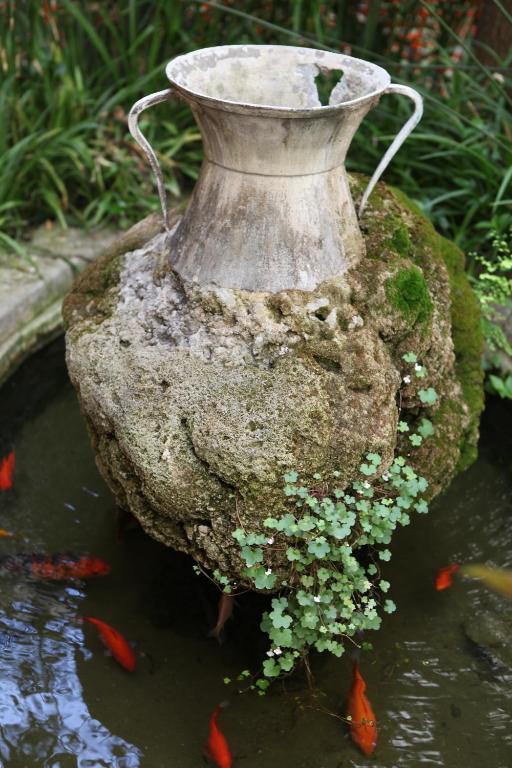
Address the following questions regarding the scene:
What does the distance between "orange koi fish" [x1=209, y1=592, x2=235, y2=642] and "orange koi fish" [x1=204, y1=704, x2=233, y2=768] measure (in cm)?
31

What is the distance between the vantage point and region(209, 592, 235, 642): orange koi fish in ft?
7.91

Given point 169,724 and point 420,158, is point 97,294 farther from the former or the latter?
point 420,158

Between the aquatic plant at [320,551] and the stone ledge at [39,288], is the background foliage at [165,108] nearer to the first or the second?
the stone ledge at [39,288]

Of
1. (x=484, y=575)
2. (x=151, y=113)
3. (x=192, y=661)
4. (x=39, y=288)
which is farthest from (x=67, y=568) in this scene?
(x=151, y=113)

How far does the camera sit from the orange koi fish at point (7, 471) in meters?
2.99

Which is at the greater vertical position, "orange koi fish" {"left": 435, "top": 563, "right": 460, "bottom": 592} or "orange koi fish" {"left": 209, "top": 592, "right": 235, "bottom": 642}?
"orange koi fish" {"left": 435, "top": 563, "right": 460, "bottom": 592}

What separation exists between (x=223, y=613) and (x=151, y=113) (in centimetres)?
302

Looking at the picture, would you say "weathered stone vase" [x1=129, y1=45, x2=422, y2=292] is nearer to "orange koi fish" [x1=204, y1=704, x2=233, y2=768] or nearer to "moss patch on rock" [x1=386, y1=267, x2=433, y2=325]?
"moss patch on rock" [x1=386, y1=267, x2=433, y2=325]

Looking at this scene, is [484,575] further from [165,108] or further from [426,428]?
[165,108]

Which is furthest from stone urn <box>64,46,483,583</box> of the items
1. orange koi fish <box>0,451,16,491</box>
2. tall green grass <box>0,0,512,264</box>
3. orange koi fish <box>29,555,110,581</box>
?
tall green grass <box>0,0,512,264</box>

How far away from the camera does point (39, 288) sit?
147 inches

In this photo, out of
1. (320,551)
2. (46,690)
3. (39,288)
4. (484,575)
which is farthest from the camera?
(39,288)

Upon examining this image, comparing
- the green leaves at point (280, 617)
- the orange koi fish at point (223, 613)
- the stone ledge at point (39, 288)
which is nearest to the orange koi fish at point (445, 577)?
the orange koi fish at point (223, 613)

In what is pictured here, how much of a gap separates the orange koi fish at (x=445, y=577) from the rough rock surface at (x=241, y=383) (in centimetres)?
37
